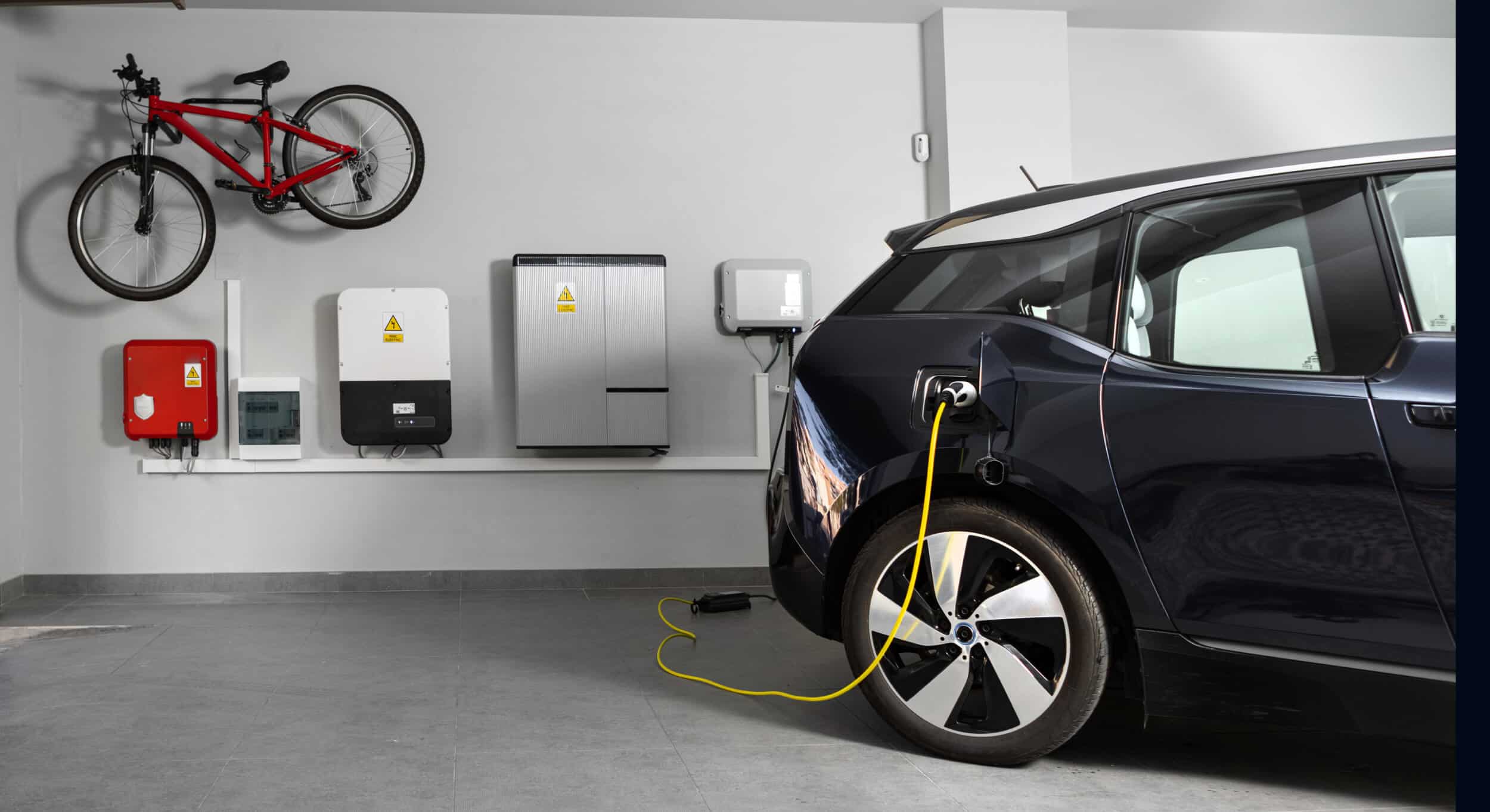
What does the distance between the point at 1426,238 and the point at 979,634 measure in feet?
4.18

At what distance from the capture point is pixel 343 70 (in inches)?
220

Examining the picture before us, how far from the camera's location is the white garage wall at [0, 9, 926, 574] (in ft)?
17.9

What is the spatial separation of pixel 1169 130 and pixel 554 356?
372 centimetres

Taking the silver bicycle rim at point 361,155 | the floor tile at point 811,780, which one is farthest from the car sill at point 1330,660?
the silver bicycle rim at point 361,155

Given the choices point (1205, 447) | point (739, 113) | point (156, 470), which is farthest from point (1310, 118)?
point (156, 470)

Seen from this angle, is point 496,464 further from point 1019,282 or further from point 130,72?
point 1019,282

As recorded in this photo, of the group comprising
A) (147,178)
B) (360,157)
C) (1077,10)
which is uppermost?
(1077,10)

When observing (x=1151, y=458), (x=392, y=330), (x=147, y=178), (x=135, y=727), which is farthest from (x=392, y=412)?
(x=1151, y=458)

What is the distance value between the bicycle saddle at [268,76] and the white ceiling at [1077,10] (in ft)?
1.42

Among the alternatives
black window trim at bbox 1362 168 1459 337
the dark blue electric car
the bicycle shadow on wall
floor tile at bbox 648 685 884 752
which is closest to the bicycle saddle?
the bicycle shadow on wall

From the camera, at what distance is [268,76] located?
207 inches

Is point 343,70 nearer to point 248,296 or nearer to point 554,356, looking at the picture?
point 248,296

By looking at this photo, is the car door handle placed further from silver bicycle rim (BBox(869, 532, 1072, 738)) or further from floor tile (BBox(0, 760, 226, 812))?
floor tile (BBox(0, 760, 226, 812))

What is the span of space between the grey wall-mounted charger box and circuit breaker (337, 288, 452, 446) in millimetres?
1518
